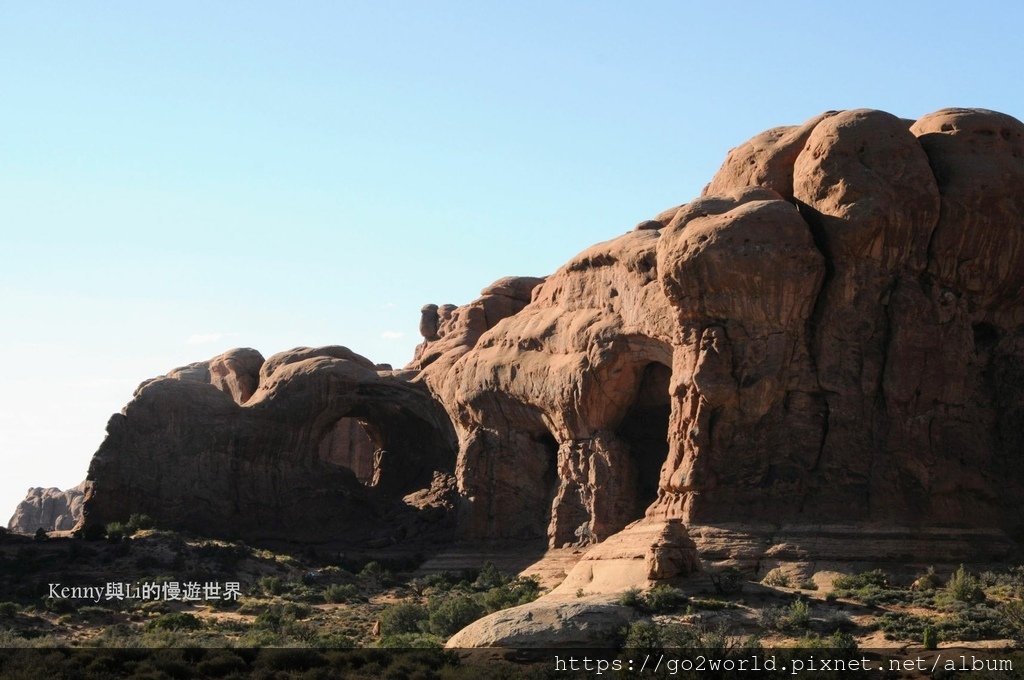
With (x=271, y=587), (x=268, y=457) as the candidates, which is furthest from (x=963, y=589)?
(x=268, y=457)

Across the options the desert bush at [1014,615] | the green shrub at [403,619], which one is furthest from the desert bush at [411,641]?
the desert bush at [1014,615]

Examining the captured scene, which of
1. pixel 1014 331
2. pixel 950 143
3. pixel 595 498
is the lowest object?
pixel 595 498

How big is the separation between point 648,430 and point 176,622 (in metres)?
16.2

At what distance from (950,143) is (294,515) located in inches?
1079

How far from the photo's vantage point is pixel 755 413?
4588 centimetres

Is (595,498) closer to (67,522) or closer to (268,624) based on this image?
(268,624)

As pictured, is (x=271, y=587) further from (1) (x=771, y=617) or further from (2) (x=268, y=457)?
(1) (x=771, y=617)

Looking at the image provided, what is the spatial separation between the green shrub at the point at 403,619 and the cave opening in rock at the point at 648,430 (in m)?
10.5

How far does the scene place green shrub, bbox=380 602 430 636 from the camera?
43.3 m

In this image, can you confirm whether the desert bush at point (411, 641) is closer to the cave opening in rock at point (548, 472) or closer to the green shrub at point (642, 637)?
the green shrub at point (642, 637)

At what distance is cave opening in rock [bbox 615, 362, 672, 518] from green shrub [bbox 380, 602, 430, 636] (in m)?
10.5

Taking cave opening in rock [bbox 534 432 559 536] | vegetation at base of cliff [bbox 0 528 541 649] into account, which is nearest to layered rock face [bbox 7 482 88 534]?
vegetation at base of cliff [bbox 0 528 541 649]

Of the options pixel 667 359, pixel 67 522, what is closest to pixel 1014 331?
pixel 667 359

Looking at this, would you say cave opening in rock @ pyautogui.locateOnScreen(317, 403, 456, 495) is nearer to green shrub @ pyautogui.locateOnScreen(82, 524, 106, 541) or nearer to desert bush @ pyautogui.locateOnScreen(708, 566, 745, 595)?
green shrub @ pyautogui.locateOnScreen(82, 524, 106, 541)
